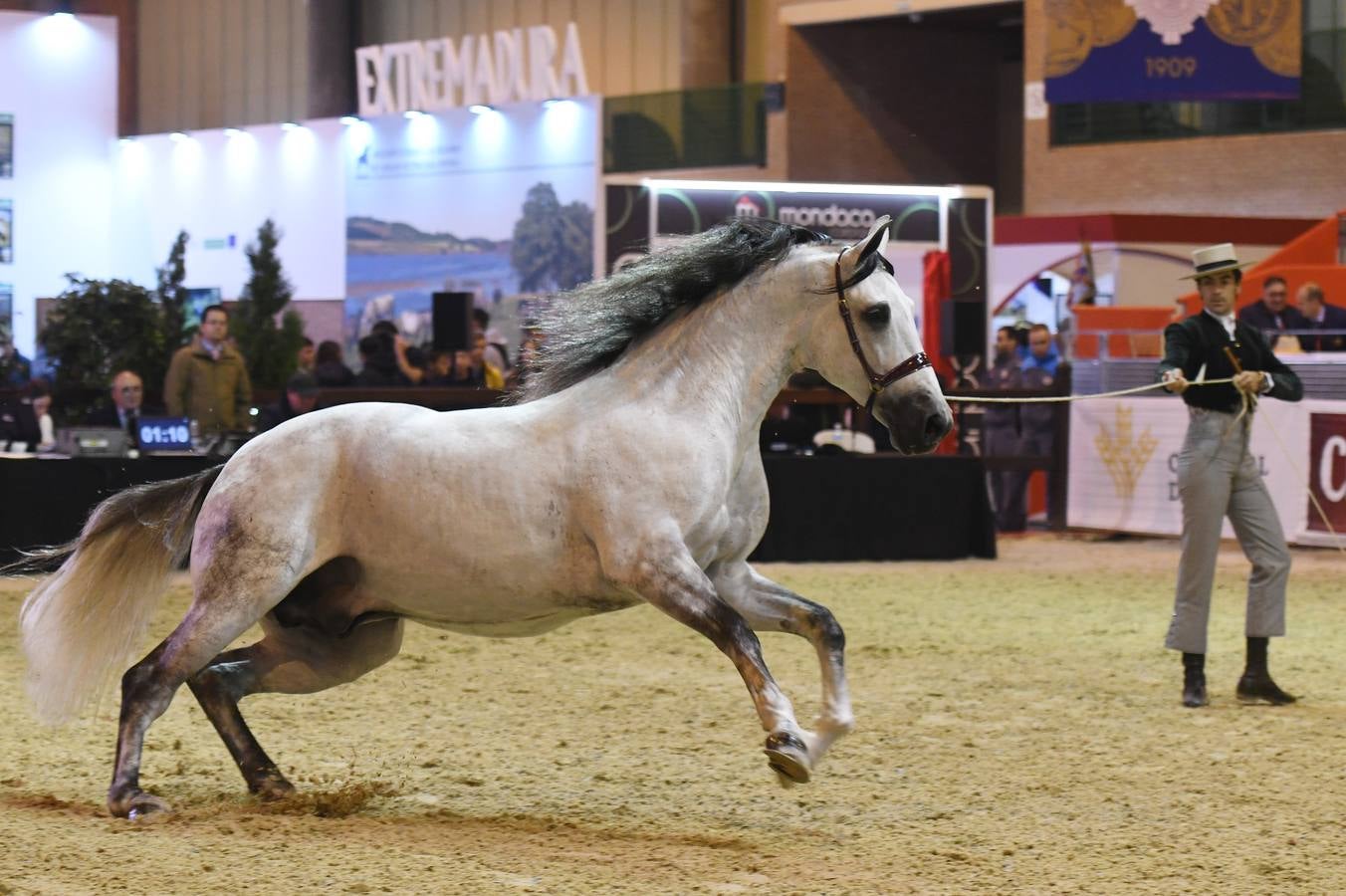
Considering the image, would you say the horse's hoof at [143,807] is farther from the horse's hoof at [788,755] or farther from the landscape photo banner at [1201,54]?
the landscape photo banner at [1201,54]

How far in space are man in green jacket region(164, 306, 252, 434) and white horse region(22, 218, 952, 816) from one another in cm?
801

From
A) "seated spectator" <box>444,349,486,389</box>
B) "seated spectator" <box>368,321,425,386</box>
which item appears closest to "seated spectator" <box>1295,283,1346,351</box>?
"seated spectator" <box>444,349,486,389</box>

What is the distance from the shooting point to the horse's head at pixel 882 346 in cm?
558

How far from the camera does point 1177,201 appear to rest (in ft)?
89.9

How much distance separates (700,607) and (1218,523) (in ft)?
12.2

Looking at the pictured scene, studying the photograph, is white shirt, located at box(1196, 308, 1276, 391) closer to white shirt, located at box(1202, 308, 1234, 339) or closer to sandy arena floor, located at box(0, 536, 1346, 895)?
white shirt, located at box(1202, 308, 1234, 339)

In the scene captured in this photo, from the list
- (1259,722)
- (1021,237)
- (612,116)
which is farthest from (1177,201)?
(1259,722)

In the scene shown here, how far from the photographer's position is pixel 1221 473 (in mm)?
8008

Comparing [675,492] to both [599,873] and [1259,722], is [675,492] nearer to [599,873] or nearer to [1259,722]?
[599,873]

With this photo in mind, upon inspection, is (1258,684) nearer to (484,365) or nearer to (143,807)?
(143,807)

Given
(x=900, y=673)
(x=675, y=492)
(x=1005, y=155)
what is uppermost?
(x=1005, y=155)

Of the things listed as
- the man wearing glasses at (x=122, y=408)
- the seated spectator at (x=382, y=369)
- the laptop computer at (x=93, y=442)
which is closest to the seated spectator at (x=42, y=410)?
the man wearing glasses at (x=122, y=408)

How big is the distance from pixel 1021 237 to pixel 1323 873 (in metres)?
20.7

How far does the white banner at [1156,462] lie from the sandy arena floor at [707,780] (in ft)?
14.7
